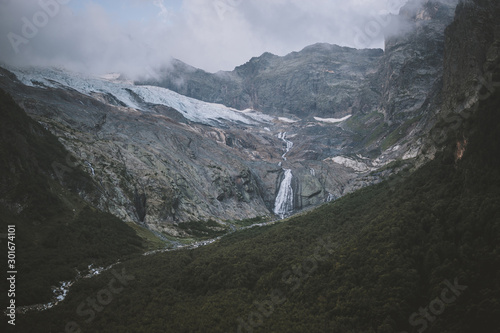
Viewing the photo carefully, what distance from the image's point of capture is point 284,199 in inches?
4916

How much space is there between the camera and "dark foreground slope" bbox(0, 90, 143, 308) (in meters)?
35.6

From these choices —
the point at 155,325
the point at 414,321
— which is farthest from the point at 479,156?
the point at 155,325

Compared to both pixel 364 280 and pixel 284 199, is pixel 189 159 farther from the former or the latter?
pixel 364 280

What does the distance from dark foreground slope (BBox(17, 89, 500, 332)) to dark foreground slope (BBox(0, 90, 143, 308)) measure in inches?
190

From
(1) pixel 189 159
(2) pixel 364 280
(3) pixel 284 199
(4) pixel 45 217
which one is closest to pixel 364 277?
(2) pixel 364 280

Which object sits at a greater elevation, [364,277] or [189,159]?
[189,159]

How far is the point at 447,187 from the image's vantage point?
3578 centimetres

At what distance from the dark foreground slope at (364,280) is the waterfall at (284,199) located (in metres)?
75.9

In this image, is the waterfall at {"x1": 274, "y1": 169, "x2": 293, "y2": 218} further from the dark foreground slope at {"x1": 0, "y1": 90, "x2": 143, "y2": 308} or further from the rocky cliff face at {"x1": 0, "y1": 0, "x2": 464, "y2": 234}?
the dark foreground slope at {"x1": 0, "y1": 90, "x2": 143, "y2": 308}

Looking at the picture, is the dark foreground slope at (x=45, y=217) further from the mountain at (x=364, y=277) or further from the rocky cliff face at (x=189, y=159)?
the rocky cliff face at (x=189, y=159)

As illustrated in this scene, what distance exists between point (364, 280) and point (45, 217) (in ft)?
144

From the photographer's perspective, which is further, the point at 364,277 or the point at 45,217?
the point at 45,217

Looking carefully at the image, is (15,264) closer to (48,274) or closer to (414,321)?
(48,274)

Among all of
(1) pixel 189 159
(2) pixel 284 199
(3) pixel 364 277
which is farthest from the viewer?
(2) pixel 284 199
